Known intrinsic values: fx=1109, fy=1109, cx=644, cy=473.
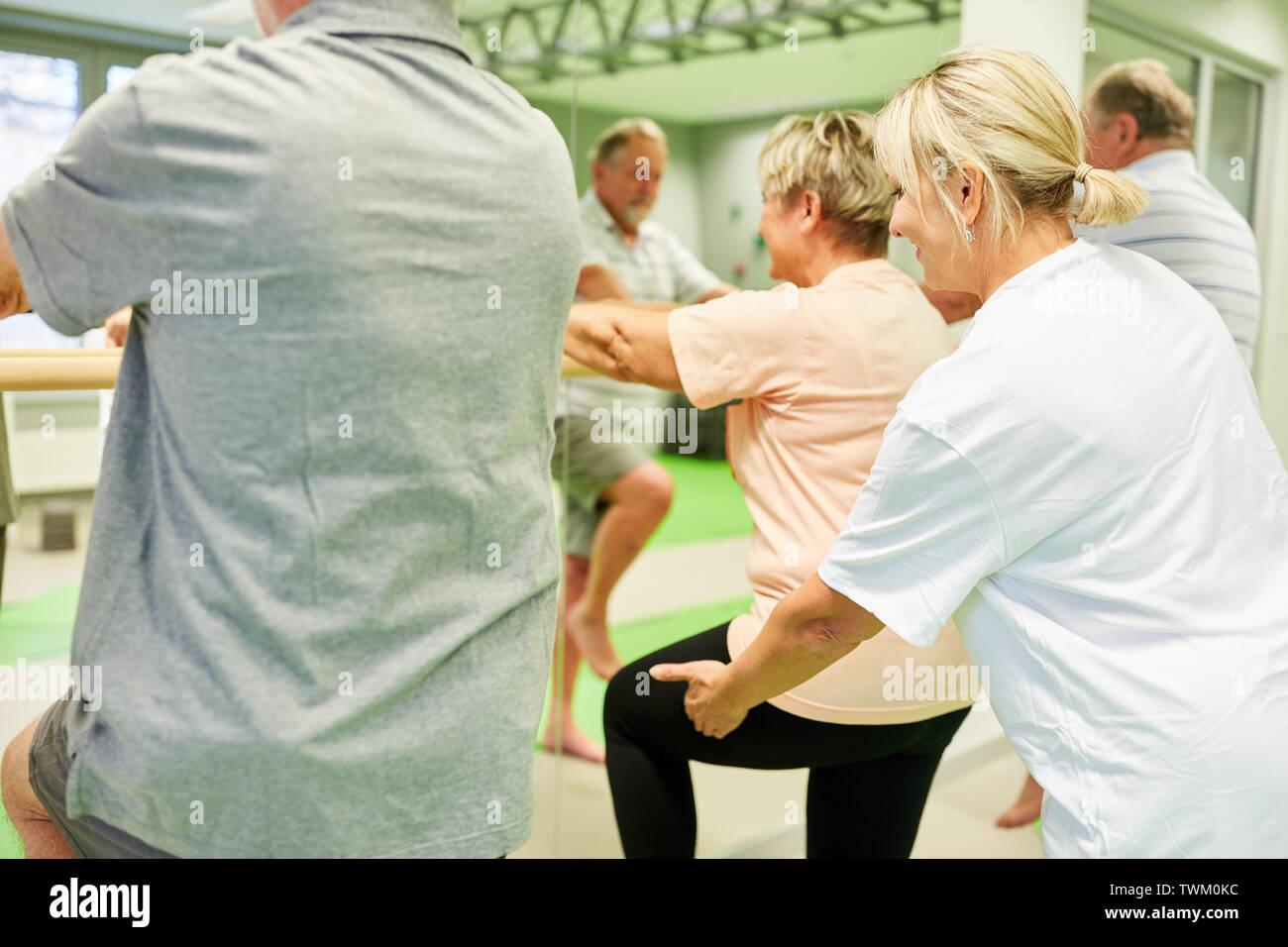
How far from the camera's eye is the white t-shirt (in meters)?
1.21

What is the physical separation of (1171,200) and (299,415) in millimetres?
2202

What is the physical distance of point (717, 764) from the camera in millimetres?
1761

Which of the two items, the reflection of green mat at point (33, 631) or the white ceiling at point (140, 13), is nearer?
the white ceiling at point (140, 13)

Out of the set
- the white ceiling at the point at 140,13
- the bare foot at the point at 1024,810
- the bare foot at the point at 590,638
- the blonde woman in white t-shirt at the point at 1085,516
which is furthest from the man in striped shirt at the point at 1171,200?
the white ceiling at the point at 140,13

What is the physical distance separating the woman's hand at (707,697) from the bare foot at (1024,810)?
1664 millimetres

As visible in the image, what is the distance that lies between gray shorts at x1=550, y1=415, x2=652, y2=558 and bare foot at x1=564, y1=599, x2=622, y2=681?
18 centimetres

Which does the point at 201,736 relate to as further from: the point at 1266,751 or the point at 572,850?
the point at 572,850

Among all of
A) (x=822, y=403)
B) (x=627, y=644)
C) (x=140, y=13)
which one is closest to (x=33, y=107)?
(x=140, y=13)

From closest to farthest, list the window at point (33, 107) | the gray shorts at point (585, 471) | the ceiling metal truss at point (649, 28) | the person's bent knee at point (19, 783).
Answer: the person's bent knee at point (19, 783) → the window at point (33, 107) → the ceiling metal truss at point (649, 28) → the gray shorts at point (585, 471)

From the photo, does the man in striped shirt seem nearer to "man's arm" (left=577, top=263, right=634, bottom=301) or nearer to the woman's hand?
"man's arm" (left=577, top=263, right=634, bottom=301)

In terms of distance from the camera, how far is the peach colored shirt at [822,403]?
1.65 m

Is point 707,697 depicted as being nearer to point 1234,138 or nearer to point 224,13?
point 224,13

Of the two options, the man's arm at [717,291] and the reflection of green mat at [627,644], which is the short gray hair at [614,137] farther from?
the reflection of green mat at [627,644]

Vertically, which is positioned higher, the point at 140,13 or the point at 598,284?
the point at 140,13
